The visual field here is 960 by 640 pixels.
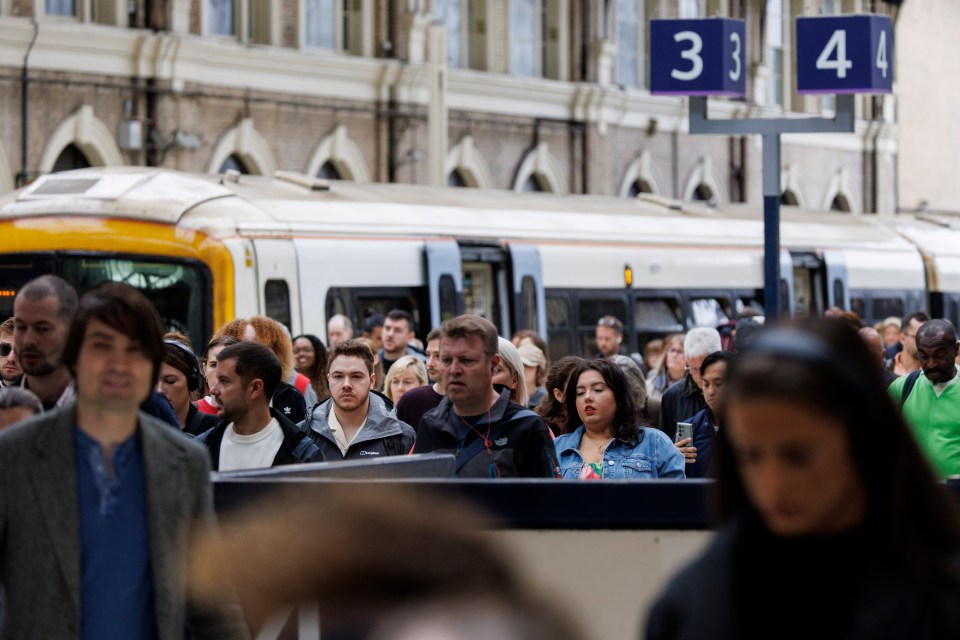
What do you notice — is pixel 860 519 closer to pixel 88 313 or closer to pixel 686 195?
pixel 88 313

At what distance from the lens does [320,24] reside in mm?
30219

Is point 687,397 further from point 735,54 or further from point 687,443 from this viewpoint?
point 735,54

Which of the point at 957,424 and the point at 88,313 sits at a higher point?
the point at 88,313

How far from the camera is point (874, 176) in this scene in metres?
44.2

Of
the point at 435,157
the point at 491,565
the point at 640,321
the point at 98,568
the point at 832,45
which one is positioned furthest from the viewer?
the point at 435,157

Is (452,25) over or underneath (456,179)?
over

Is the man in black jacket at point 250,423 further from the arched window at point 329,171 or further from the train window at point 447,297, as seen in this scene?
Result: the arched window at point 329,171

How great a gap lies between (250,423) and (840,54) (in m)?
7.30

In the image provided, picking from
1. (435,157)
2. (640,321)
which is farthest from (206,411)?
(435,157)

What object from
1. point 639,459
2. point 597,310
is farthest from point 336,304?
point 639,459

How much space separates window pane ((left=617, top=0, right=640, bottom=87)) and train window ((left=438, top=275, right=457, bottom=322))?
59.6ft

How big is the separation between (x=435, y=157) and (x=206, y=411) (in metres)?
18.2

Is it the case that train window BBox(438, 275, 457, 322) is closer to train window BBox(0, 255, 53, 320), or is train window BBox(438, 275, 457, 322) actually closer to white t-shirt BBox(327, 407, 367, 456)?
train window BBox(0, 255, 53, 320)

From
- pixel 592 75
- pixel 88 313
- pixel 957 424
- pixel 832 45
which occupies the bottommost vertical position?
pixel 957 424
